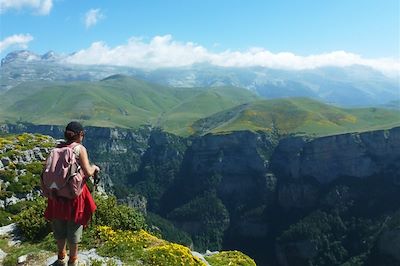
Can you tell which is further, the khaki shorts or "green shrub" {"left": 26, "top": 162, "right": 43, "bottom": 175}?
"green shrub" {"left": 26, "top": 162, "right": 43, "bottom": 175}

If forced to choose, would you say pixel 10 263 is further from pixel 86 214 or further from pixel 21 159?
pixel 21 159

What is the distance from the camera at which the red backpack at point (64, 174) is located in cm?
1753

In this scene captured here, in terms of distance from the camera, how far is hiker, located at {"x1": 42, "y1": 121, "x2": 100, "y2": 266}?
17.8 meters

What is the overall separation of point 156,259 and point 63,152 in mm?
8588

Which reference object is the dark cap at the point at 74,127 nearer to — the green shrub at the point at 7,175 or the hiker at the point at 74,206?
the hiker at the point at 74,206

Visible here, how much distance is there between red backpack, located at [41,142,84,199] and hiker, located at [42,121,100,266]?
20cm

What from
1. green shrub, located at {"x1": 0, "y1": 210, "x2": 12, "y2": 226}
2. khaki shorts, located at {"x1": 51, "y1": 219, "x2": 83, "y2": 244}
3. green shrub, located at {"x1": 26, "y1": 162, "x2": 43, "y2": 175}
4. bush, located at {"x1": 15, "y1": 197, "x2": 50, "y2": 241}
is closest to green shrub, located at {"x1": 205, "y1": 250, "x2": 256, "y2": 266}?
bush, located at {"x1": 15, "y1": 197, "x2": 50, "y2": 241}

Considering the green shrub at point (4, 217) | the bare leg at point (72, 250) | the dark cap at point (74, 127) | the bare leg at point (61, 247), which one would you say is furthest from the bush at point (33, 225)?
the green shrub at point (4, 217)

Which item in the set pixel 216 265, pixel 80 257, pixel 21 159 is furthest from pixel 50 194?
pixel 21 159

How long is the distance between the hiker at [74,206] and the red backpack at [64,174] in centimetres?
20

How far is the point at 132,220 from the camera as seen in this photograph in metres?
28.8

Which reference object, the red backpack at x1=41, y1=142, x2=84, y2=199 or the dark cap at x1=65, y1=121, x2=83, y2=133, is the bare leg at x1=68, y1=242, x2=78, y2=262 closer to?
the red backpack at x1=41, y1=142, x2=84, y2=199

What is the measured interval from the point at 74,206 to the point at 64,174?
1.41 meters

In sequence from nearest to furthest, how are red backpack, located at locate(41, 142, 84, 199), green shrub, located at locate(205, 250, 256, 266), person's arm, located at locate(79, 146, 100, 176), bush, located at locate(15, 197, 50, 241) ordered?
red backpack, located at locate(41, 142, 84, 199) < person's arm, located at locate(79, 146, 100, 176) < bush, located at locate(15, 197, 50, 241) < green shrub, located at locate(205, 250, 256, 266)
